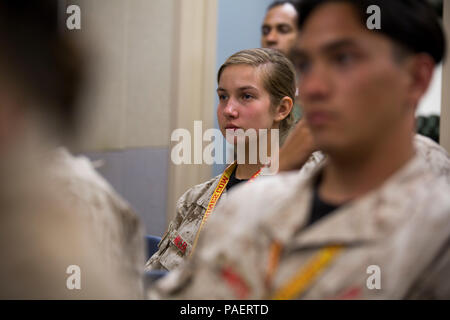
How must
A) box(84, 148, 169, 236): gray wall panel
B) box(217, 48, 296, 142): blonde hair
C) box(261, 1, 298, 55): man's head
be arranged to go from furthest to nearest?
box(84, 148, 169, 236): gray wall panel → box(261, 1, 298, 55): man's head → box(217, 48, 296, 142): blonde hair

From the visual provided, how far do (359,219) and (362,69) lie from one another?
23cm

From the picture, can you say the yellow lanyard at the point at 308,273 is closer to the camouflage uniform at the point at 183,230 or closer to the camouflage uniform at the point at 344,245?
the camouflage uniform at the point at 344,245

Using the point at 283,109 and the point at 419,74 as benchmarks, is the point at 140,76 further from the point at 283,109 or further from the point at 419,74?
the point at 419,74

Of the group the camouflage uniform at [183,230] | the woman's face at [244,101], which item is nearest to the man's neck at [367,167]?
the camouflage uniform at [183,230]

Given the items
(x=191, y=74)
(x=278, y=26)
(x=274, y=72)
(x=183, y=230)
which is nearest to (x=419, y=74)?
(x=183, y=230)

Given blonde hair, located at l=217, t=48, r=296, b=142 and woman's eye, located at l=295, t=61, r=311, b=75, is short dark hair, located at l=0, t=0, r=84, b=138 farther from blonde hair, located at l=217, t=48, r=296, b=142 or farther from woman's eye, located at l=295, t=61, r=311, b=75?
blonde hair, located at l=217, t=48, r=296, b=142

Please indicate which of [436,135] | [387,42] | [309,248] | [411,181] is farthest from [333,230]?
[436,135]

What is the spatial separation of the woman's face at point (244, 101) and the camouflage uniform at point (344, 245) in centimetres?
137

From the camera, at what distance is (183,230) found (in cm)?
217

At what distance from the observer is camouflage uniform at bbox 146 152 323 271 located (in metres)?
2.08

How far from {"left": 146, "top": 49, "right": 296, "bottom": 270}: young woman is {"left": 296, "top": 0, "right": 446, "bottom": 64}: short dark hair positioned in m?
1.35

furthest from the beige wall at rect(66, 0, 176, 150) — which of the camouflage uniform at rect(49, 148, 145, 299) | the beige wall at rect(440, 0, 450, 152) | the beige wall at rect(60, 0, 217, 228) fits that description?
the camouflage uniform at rect(49, 148, 145, 299)

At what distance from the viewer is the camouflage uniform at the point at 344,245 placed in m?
0.84

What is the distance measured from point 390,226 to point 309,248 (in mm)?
122
